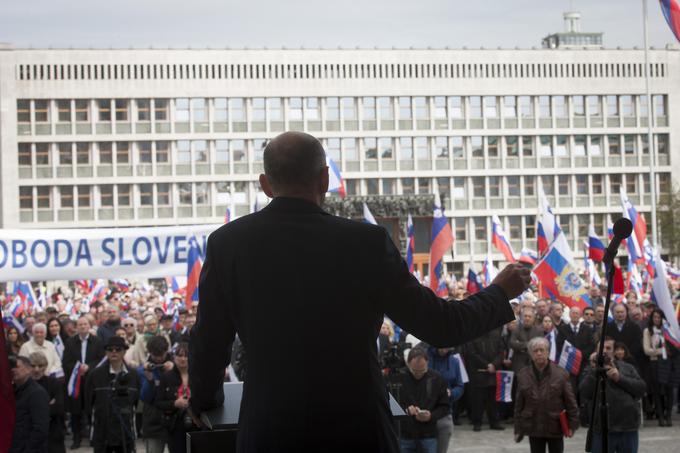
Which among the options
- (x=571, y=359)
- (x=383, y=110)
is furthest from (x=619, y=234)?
(x=383, y=110)

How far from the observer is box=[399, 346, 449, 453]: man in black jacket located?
1009 cm

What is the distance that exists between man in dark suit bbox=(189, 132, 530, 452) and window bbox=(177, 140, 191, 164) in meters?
67.6

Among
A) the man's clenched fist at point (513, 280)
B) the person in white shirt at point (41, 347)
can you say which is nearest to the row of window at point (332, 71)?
the person in white shirt at point (41, 347)

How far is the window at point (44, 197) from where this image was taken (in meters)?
68.5

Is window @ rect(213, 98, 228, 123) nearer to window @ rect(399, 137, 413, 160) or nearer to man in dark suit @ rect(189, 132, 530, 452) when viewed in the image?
window @ rect(399, 137, 413, 160)

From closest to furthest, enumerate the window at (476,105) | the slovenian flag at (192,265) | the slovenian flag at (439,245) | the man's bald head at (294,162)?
1. the man's bald head at (294,162)
2. the slovenian flag at (192,265)
3. the slovenian flag at (439,245)
4. the window at (476,105)

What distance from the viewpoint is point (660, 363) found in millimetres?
16062

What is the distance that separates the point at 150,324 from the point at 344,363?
13333 millimetres

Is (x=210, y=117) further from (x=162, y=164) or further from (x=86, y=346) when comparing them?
(x=86, y=346)

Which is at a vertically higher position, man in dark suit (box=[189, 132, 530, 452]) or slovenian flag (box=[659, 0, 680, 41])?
slovenian flag (box=[659, 0, 680, 41])

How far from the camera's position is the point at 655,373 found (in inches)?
634

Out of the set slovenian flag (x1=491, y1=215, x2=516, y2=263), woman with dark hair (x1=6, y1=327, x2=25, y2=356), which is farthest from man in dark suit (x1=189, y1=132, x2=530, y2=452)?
slovenian flag (x1=491, y1=215, x2=516, y2=263)

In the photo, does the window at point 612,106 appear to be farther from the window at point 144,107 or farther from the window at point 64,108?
the window at point 64,108

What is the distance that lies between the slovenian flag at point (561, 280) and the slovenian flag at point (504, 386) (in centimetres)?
315
